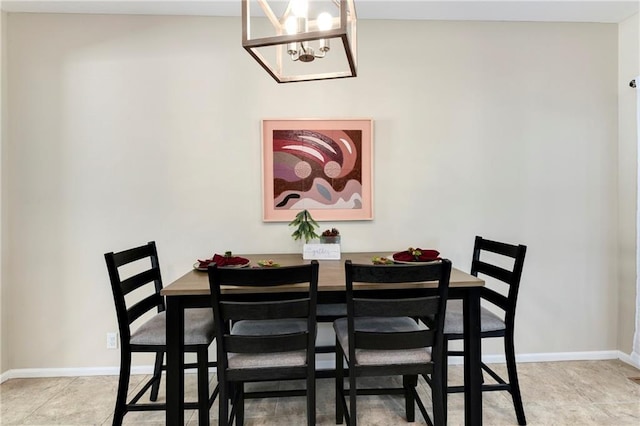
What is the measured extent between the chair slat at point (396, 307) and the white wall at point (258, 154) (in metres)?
1.08

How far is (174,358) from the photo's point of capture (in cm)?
159

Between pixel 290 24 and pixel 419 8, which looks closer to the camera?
pixel 290 24

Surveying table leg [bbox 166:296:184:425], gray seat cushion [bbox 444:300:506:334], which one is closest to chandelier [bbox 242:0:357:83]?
table leg [bbox 166:296:184:425]

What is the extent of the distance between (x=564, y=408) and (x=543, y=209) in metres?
1.37

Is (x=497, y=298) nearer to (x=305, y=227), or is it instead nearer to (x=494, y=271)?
(x=494, y=271)

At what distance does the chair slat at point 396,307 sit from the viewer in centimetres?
148

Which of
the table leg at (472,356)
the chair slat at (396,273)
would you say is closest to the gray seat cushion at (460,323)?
the table leg at (472,356)

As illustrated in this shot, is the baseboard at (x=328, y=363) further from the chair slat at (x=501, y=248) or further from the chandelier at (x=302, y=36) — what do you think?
the chandelier at (x=302, y=36)

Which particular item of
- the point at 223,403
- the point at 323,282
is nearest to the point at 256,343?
the point at 223,403

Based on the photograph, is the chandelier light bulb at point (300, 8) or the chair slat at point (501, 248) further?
the chair slat at point (501, 248)

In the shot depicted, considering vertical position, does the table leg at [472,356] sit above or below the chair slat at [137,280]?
below

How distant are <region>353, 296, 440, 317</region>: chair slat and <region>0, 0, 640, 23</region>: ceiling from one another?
6.77ft

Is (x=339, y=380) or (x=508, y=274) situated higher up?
(x=508, y=274)

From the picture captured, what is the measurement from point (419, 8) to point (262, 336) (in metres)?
2.43
